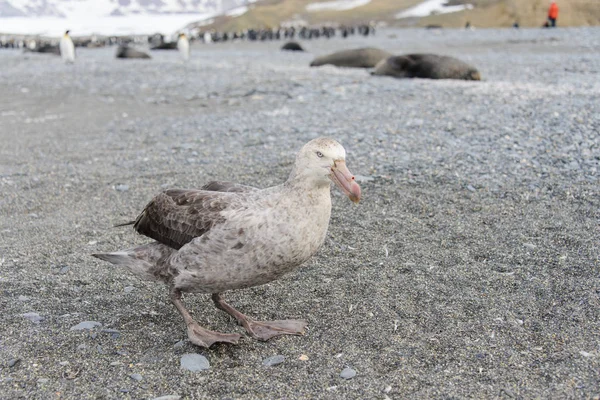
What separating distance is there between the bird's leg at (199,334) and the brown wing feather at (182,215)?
351 mm

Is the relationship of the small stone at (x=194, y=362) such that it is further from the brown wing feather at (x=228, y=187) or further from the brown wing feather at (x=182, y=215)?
the brown wing feather at (x=228, y=187)

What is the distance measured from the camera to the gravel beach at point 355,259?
11.6 ft

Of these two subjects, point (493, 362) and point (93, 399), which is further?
point (493, 362)

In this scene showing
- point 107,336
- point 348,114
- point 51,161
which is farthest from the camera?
point 348,114

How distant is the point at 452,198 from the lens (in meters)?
6.46

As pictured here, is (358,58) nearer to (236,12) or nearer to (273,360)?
(273,360)

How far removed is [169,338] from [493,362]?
2.10 metres

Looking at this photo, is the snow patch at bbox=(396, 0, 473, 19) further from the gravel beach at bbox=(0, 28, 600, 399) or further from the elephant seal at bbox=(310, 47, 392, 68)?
the gravel beach at bbox=(0, 28, 600, 399)

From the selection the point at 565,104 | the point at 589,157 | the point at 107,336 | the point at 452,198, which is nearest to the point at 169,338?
the point at 107,336

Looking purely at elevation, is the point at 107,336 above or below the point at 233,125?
below

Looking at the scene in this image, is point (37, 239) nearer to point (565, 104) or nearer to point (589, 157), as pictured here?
point (589, 157)

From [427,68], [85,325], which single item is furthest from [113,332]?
[427,68]

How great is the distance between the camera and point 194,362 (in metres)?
3.68

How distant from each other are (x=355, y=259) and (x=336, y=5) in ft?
351
